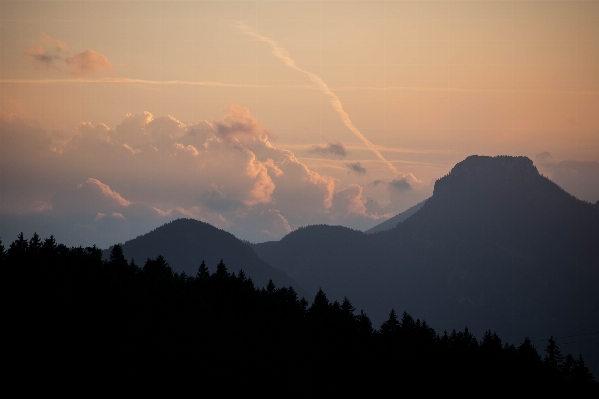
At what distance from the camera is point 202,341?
112750 mm

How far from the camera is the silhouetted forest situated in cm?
8825

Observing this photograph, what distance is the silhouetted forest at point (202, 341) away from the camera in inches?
3474

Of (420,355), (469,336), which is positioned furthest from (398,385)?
(469,336)

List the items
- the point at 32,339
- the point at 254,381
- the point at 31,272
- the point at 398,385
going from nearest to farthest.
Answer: the point at 32,339 → the point at 254,381 → the point at 31,272 → the point at 398,385

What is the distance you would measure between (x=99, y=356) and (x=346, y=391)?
40.3m

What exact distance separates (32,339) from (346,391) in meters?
49.1

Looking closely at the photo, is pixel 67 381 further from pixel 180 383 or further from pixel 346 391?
pixel 346 391

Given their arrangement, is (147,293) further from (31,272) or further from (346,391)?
(346,391)

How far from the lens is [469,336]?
5487 inches

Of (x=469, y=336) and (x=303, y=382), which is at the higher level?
(x=469, y=336)

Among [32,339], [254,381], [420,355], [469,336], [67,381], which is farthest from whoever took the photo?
[469,336]

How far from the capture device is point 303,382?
342ft

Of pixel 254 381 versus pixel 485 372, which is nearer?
pixel 254 381

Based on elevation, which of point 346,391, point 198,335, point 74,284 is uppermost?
point 74,284
